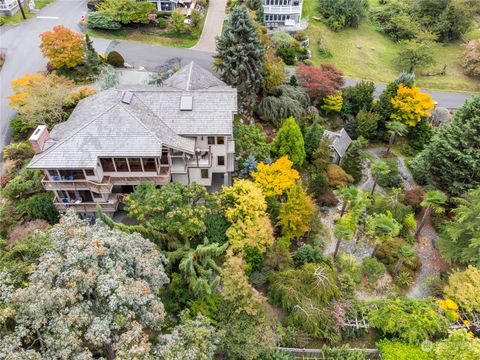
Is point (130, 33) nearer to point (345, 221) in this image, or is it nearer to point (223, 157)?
point (223, 157)

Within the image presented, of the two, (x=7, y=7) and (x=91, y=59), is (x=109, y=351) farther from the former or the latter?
(x=7, y=7)

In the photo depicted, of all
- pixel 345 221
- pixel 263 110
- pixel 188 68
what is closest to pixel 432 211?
pixel 345 221

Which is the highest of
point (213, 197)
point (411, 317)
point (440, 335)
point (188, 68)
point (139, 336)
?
point (188, 68)

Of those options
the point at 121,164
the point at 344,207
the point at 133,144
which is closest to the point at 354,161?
the point at 344,207

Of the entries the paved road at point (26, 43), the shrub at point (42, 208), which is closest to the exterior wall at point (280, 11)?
the paved road at point (26, 43)

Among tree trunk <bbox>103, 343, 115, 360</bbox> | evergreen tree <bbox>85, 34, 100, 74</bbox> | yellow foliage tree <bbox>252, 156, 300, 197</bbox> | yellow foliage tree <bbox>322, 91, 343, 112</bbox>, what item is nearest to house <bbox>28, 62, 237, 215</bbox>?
yellow foliage tree <bbox>252, 156, 300, 197</bbox>

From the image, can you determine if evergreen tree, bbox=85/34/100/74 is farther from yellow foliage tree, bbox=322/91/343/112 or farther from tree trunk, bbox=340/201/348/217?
tree trunk, bbox=340/201/348/217
